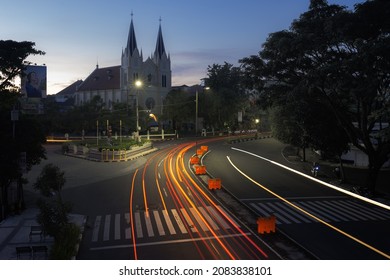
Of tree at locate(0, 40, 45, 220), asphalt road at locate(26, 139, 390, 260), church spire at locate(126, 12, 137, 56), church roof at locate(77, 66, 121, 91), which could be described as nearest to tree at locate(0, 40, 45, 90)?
tree at locate(0, 40, 45, 220)

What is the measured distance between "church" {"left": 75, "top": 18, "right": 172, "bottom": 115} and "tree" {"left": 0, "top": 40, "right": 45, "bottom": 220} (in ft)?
273

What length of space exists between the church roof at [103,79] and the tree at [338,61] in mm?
102286

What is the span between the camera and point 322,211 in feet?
103

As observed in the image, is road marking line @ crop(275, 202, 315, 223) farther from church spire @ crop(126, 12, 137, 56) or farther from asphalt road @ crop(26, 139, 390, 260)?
church spire @ crop(126, 12, 137, 56)

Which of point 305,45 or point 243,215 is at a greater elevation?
point 305,45

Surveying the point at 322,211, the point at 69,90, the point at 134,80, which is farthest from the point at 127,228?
the point at 69,90

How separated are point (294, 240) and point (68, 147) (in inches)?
2264

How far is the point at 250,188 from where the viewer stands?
41.0m

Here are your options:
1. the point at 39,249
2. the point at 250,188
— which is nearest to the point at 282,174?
the point at 250,188

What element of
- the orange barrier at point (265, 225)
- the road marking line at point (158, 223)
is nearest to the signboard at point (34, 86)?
the road marking line at point (158, 223)

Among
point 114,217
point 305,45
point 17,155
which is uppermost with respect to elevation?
point 305,45

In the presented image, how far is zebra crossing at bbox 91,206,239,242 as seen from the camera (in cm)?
2518

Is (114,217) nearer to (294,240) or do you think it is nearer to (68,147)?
(294,240)

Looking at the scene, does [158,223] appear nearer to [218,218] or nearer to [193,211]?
[193,211]
